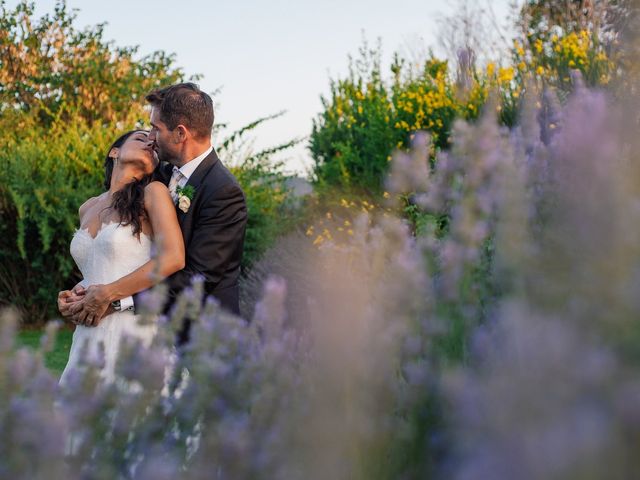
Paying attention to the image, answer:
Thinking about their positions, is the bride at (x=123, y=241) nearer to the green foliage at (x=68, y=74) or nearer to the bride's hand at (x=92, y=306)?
the bride's hand at (x=92, y=306)

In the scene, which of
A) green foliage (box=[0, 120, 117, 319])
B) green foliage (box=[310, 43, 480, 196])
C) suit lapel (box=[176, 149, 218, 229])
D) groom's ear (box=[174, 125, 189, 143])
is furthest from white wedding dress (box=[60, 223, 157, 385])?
green foliage (box=[0, 120, 117, 319])

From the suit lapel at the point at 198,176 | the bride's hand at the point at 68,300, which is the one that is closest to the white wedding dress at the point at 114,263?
the bride's hand at the point at 68,300

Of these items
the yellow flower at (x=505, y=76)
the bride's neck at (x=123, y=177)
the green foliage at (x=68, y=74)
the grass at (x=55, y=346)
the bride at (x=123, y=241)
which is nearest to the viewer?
the bride at (x=123, y=241)

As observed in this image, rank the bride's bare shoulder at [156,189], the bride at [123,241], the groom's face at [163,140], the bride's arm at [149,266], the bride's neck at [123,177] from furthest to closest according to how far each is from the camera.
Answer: the bride's neck at [123,177] → the groom's face at [163,140] → the bride's bare shoulder at [156,189] → the bride at [123,241] → the bride's arm at [149,266]

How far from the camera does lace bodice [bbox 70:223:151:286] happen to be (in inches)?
155

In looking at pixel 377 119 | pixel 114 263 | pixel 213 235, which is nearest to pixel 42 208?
pixel 377 119

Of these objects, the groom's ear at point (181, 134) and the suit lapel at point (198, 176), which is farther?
the groom's ear at point (181, 134)

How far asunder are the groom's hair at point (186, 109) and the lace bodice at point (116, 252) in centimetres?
58

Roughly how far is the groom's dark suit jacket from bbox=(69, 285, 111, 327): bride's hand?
1.12ft

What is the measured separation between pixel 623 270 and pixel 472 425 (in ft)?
0.86

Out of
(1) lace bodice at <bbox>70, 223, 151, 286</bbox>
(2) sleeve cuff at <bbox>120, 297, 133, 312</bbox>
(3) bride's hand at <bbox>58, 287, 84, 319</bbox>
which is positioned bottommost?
(2) sleeve cuff at <bbox>120, 297, 133, 312</bbox>

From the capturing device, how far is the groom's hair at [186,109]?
3855 mm

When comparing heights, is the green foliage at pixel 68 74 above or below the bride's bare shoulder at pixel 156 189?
above

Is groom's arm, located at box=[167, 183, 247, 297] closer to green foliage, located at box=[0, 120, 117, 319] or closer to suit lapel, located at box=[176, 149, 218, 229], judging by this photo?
suit lapel, located at box=[176, 149, 218, 229]
